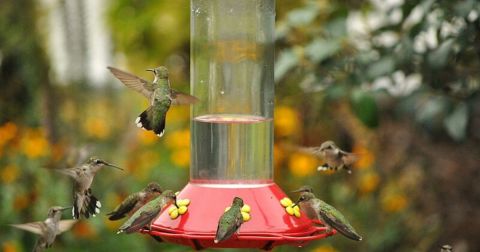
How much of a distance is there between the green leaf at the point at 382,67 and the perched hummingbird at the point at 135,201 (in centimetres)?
111

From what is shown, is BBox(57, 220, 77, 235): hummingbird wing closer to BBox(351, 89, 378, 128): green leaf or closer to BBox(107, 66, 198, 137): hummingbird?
BBox(107, 66, 198, 137): hummingbird

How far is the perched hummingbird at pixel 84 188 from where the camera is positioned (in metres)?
3.12

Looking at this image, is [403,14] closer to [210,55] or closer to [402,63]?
[402,63]

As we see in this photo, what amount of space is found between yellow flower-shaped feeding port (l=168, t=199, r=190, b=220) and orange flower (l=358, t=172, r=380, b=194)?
131 inches

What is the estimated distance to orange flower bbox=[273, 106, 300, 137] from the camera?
5.92 metres

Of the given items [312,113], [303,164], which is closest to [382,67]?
[303,164]

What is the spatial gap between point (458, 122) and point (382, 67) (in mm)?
384

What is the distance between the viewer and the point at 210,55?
3.27 meters

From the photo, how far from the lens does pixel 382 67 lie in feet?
11.9

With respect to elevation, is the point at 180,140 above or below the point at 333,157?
below

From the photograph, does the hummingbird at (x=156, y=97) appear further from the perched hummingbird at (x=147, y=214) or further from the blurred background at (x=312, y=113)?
the blurred background at (x=312, y=113)

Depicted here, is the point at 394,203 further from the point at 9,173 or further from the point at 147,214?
the point at 147,214

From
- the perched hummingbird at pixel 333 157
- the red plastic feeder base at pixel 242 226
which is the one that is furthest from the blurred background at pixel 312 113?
the red plastic feeder base at pixel 242 226

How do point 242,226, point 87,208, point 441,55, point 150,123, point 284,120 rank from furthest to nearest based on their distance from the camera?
point 284,120 < point 441,55 < point 87,208 < point 150,123 < point 242,226
